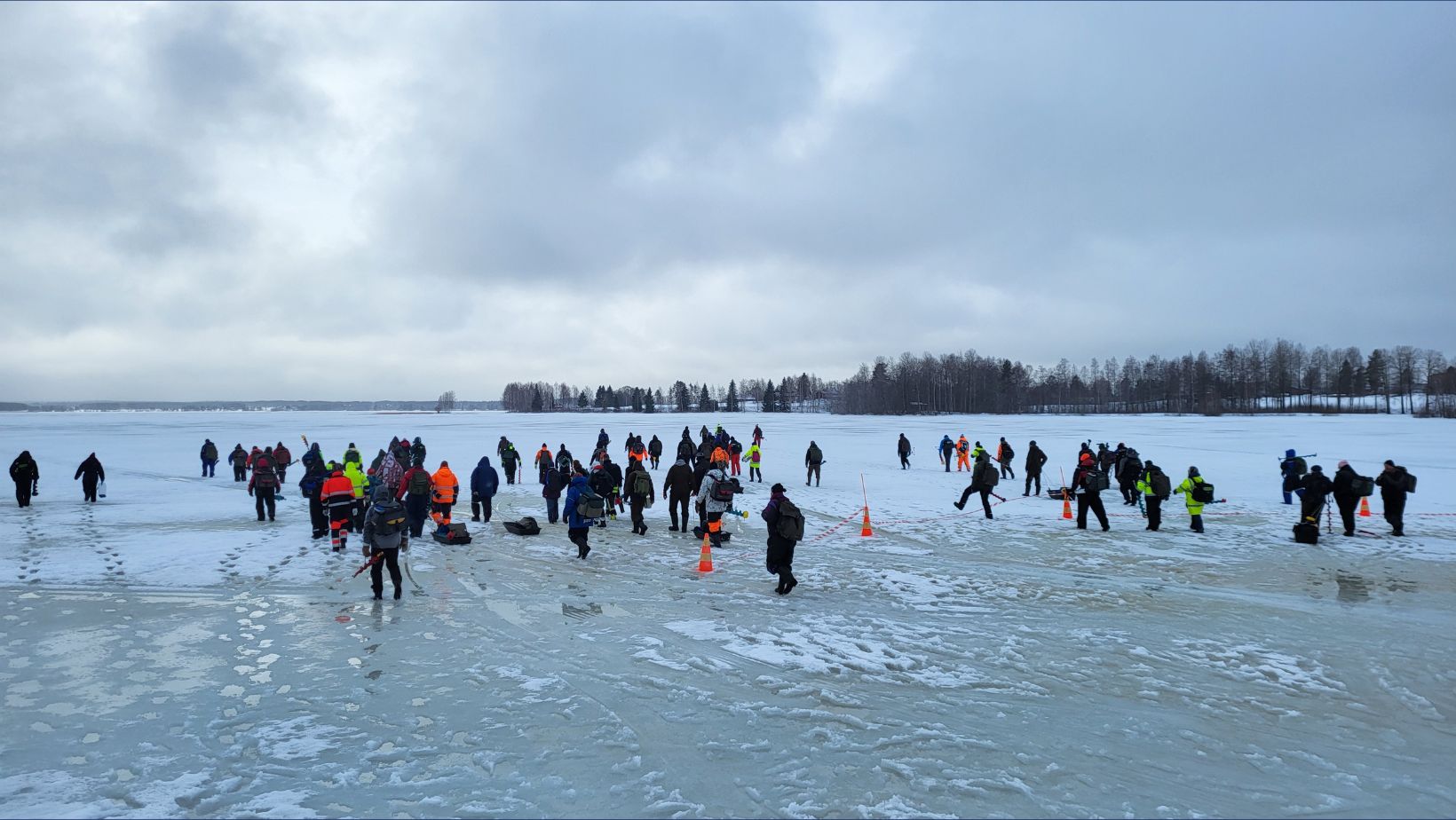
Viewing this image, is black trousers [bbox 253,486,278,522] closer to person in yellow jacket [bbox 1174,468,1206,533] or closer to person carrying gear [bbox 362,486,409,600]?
person carrying gear [bbox 362,486,409,600]

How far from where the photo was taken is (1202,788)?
436 cm

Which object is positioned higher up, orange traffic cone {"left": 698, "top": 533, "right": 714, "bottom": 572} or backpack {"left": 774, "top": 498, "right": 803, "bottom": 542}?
backpack {"left": 774, "top": 498, "right": 803, "bottom": 542}

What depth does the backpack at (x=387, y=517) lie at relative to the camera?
8469 mm

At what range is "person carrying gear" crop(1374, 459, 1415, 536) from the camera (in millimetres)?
12875

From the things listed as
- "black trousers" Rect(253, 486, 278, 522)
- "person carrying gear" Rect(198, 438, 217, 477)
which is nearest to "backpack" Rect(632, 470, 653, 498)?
"black trousers" Rect(253, 486, 278, 522)

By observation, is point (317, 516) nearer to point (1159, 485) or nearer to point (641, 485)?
point (641, 485)

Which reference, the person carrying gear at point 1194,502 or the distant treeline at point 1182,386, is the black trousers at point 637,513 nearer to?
the person carrying gear at point 1194,502

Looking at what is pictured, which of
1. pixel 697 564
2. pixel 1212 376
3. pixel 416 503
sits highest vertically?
pixel 1212 376

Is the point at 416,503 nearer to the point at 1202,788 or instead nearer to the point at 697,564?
the point at 697,564

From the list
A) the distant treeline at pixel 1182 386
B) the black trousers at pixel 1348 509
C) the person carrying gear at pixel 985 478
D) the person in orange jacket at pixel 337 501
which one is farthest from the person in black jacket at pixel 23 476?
the distant treeline at pixel 1182 386

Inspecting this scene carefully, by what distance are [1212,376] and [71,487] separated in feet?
474

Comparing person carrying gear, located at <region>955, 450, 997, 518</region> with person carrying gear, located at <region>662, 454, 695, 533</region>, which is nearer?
person carrying gear, located at <region>662, 454, 695, 533</region>

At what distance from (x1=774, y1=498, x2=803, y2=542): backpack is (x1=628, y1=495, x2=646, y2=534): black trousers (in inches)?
222

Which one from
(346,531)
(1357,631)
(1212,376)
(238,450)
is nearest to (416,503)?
(346,531)
